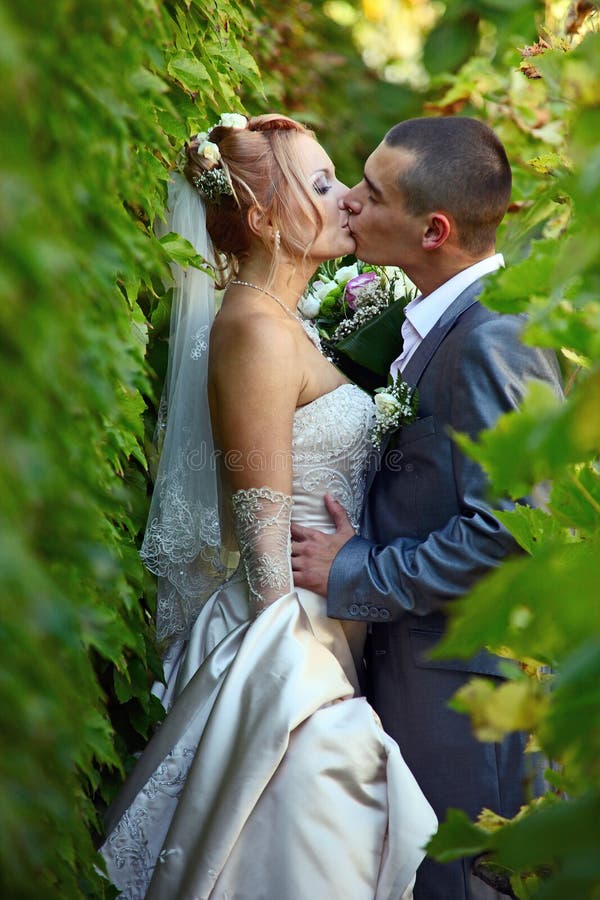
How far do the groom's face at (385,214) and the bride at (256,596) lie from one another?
0.06 m

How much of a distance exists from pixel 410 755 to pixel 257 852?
2.19ft

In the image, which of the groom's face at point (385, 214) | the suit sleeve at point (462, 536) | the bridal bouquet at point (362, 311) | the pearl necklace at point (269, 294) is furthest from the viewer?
the bridal bouquet at point (362, 311)

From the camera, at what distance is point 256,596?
281 cm

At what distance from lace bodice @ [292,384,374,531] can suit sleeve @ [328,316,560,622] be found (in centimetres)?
26

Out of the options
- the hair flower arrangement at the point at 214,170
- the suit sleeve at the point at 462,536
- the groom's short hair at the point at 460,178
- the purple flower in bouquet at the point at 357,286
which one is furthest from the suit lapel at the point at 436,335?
the hair flower arrangement at the point at 214,170

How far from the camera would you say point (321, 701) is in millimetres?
2504

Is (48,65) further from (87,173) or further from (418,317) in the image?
(418,317)

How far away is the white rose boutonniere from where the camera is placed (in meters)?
2.89

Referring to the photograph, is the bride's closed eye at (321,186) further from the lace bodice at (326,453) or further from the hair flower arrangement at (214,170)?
the lace bodice at (326,453)

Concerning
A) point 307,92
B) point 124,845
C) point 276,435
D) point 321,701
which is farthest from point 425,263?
point 307,92

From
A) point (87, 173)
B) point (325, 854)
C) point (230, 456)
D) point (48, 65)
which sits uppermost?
point (48, 65)

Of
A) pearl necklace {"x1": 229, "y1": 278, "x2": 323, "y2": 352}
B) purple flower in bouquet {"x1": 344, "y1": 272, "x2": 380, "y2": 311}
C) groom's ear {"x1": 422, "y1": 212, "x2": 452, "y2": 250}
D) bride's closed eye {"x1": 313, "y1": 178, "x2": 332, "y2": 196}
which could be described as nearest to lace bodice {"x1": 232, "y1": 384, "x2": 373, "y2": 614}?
pearl necklace {"x1": 229, "y1": 278, "x2": 323, "y2": 352}

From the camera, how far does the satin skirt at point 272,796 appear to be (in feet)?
7.82

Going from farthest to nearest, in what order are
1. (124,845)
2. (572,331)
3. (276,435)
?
(276,435), (124,845), (572,331)
